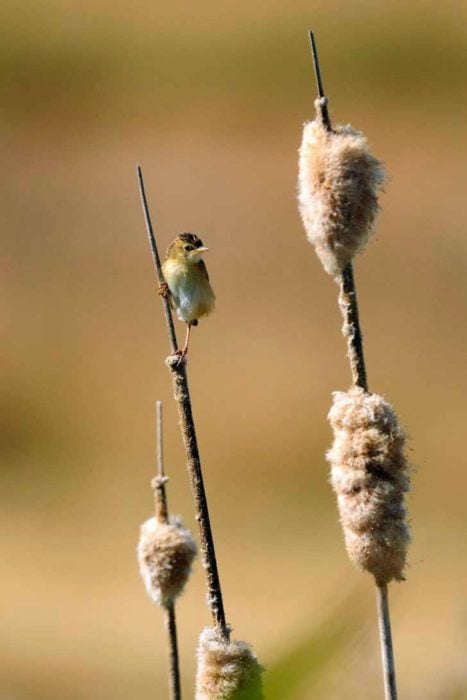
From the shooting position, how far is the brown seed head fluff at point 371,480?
0.52 metres

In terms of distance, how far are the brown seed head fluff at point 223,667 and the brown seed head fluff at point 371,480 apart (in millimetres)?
72

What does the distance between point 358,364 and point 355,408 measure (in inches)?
1.3

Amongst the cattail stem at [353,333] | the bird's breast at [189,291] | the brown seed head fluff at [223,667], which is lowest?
the brown seed head fluff at [223,667]

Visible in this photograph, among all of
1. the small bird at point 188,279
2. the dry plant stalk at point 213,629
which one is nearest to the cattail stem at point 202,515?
the dry plant stalk at point 213,629

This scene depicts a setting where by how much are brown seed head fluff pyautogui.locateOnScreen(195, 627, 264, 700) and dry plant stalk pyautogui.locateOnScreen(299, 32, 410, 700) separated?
6 cm

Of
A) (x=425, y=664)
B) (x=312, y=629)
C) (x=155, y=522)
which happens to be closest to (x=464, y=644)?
(x=155, y=522)

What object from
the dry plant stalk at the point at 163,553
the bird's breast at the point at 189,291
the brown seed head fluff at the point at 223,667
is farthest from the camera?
the bird's breast at the point at 189,291

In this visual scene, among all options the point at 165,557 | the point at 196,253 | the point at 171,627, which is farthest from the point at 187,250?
the point at 171,627

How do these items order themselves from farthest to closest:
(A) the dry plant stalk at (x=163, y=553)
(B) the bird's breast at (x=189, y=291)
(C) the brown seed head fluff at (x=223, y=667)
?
(B) the bird's breast at (x=189, y=291), (A) the dry plant stalk at (x=163, y=553), (C) the brown seed head fluff at (x=223, y=667)

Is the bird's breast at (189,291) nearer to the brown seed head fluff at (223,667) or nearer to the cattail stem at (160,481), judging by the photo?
the cattail stem at (160,481)

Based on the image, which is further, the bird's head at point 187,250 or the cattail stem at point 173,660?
the bird's head at point 187,250

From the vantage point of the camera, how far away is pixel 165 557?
0.65 metres

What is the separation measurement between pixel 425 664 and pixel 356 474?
10.7 feet

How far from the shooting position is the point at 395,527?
1.72 ft
